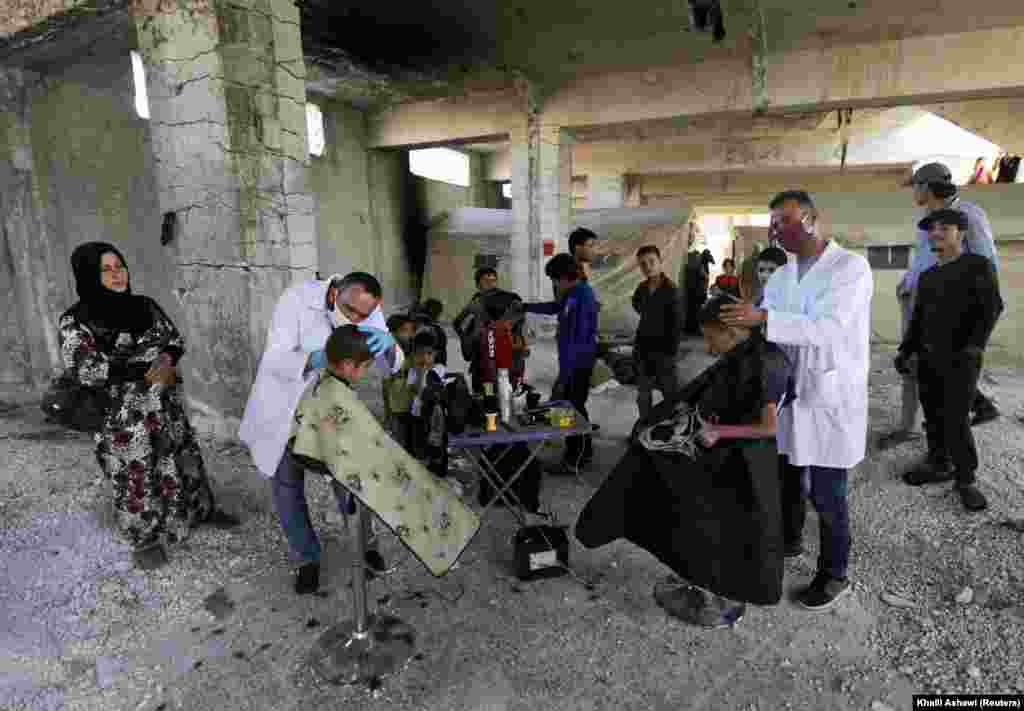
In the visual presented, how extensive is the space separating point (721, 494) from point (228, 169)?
153 inches

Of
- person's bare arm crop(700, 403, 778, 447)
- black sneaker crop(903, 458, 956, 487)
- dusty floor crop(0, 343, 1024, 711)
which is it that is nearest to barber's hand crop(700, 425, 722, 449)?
person's bare arm crop(700, 403, 778, 447)

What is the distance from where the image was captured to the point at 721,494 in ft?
7.88

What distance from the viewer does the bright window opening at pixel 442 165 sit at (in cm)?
1320

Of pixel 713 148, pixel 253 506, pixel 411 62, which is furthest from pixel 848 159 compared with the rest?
pixel 253 506

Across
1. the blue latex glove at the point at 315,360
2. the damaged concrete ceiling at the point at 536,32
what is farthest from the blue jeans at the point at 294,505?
the damaged concrete ceiling at the point at 536,32

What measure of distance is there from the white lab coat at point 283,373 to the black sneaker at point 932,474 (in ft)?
12.3

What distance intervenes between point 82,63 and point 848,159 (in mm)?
12319

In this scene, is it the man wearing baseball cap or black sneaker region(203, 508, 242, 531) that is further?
the man wearing baseball cap

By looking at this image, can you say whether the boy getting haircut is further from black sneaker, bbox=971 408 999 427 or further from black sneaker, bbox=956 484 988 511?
black sneaker, bbox=971 408 999 427

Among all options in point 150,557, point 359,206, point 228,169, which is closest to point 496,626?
point 150,557

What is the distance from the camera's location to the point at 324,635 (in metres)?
2.53

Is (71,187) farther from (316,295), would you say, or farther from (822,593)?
(822,593)

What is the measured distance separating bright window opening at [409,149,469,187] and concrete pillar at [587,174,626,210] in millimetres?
3242

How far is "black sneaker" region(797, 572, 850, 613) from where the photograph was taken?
8.96ft
